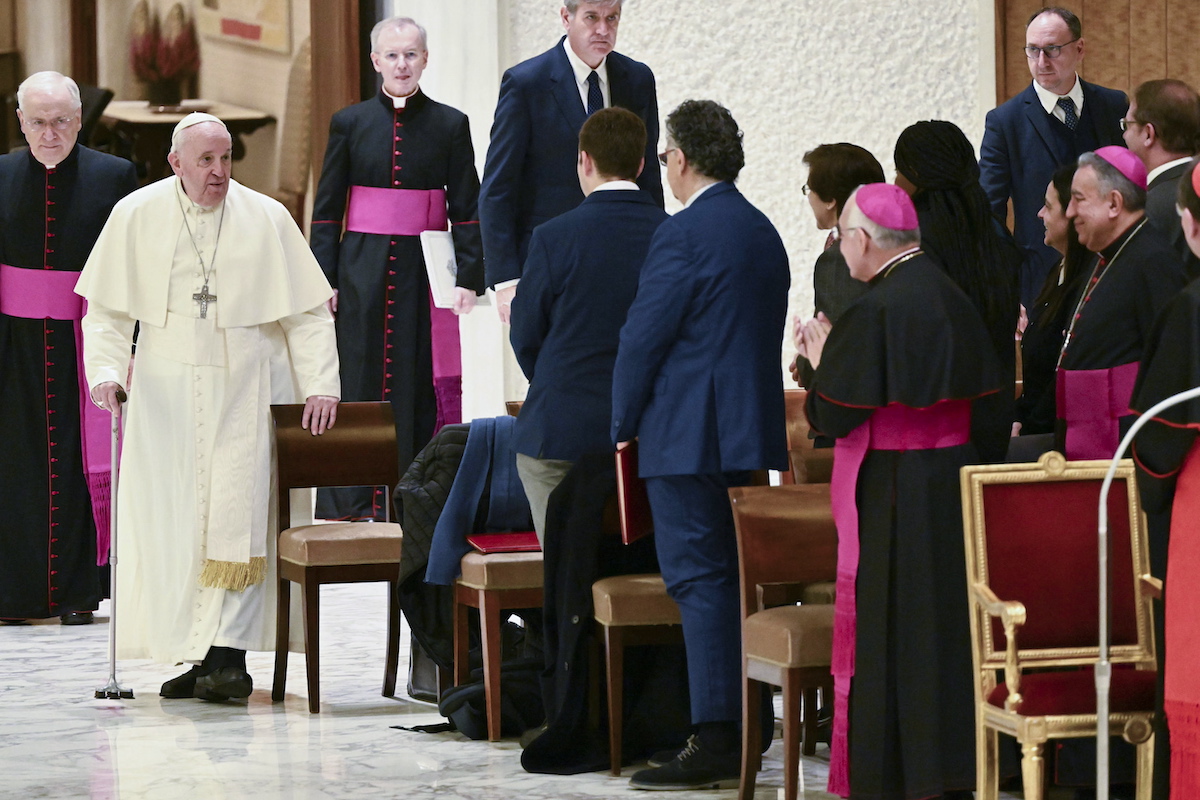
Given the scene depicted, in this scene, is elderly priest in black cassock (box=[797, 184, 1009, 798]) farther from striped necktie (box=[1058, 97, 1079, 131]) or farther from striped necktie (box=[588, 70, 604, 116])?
striped necktie (box=[1058, 97, 1079, 131])

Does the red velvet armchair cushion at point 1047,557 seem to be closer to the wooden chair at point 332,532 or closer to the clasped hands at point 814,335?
the clasped hands at point 814,335

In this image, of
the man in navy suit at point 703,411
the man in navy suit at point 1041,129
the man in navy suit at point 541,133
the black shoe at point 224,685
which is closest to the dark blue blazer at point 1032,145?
the man in navy suit at point 1041,129

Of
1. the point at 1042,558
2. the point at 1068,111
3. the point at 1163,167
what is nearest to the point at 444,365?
the point at 1068,111

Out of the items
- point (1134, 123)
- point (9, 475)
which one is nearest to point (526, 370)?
point (1134, 123)

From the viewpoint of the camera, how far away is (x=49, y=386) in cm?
677

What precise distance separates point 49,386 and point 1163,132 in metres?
4.08

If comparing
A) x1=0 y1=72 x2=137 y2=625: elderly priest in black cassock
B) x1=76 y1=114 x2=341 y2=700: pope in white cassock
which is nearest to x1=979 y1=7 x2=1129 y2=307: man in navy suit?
x1=76 y1=114 x2=341 y2=700: pope in white cassock

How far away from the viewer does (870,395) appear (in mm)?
3676

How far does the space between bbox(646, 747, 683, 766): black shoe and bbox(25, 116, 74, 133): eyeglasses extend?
3468mm

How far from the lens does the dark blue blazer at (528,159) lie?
19.1ft

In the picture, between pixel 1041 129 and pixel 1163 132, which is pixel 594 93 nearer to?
pixel 1041 129

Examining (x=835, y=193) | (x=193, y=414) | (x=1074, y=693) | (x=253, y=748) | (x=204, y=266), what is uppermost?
(x=835, y=193)

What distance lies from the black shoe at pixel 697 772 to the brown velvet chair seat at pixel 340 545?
4.16 ft

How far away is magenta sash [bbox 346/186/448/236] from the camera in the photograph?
678cm
